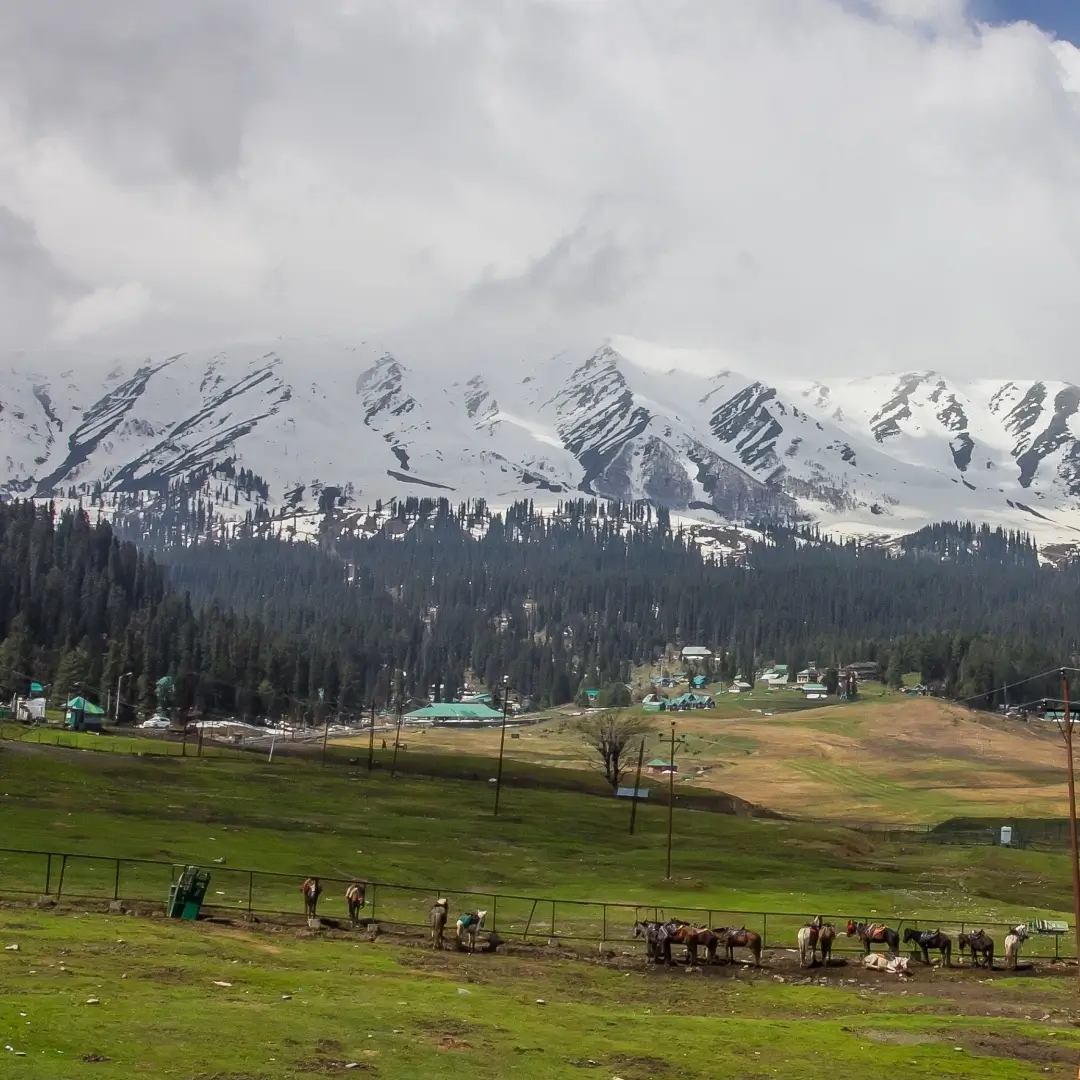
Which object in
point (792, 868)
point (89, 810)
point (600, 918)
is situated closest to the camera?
point (600, 918)

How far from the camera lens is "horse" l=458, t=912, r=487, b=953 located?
57031mm

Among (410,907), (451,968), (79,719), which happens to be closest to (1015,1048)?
(451,968)

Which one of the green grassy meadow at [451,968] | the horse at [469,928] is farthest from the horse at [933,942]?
the horse at [469,928]

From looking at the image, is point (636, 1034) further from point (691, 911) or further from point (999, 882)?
point (999, 882)

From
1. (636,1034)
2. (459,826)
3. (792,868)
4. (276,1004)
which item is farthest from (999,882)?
(276,1004)

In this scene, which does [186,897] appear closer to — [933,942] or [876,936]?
[876,936]

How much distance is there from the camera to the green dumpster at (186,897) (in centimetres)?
5803

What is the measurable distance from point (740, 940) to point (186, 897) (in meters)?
24.6

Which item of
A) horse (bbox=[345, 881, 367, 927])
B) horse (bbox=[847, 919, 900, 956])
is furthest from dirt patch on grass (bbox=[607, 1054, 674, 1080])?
horse (bbox=[847, 919, 900, 956])

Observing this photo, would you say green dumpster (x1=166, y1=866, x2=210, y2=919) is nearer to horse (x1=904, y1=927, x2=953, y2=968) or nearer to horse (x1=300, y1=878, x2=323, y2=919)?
horse (x1=300, y1=878, x2=323, y2=919)

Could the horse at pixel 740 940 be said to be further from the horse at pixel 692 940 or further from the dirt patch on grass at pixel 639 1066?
the dirt patch on grass at pixel 639 1066

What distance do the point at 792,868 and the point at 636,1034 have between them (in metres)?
72.8

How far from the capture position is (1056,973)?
63.4 m

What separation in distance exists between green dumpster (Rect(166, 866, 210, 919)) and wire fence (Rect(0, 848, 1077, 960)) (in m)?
2.96
